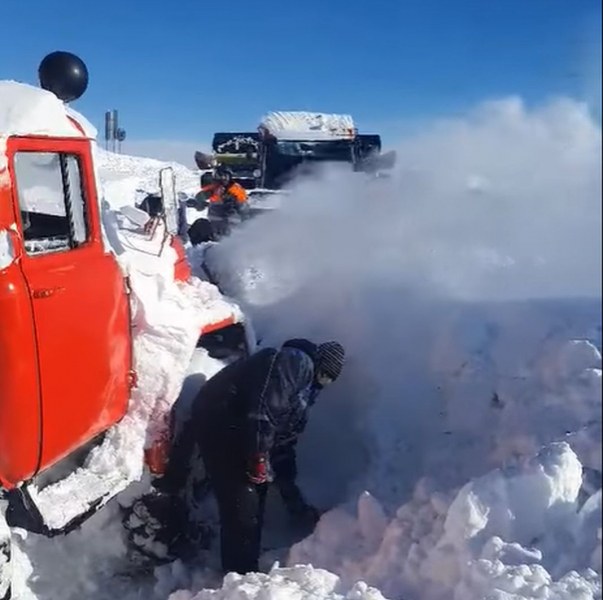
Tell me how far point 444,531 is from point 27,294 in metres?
2.09

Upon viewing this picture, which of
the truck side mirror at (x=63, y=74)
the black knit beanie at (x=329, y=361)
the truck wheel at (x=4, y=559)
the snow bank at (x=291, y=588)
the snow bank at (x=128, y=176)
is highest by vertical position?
the truck side mirror at (x=63, y=74)

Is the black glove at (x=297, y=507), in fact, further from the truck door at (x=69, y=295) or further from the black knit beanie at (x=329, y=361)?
the truck door at (x=69, y=295)

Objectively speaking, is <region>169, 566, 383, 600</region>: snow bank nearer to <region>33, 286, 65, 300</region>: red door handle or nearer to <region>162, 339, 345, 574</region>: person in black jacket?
<region>162, 339, 345, 574</region>: person in black jacket

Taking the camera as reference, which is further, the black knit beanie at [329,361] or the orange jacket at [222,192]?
the orange jacket at [222,192]

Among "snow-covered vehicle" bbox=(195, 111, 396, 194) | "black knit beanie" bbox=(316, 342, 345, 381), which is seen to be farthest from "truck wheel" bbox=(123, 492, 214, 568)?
"snow-covered vehicle" bbox=(195, 111, 396, 194)

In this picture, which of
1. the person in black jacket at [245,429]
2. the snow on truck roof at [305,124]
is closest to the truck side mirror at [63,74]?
the snow on truck roof at [305,124]

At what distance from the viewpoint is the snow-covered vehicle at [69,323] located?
345cm

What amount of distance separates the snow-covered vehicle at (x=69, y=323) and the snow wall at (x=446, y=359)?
3.63 ft

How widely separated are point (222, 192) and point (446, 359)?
2.26 m

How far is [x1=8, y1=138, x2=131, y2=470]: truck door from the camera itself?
3.55m

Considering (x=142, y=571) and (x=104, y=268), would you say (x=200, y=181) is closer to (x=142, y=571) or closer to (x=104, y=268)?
(x=104, y=268)

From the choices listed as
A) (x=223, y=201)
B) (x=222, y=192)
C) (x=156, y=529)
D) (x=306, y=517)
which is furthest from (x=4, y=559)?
(x=223, y=201)

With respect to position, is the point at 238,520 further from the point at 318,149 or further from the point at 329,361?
the point at 318,149

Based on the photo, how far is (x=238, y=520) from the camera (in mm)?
4375
